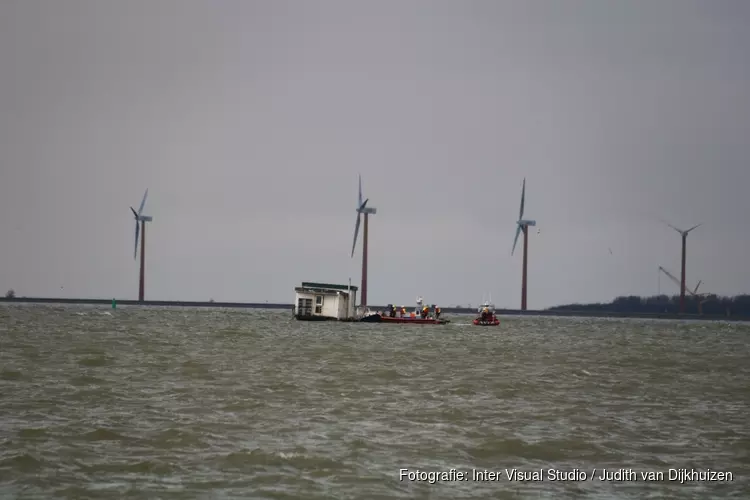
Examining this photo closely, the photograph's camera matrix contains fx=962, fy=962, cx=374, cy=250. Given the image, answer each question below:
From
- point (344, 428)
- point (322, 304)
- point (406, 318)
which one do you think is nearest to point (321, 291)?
point (322, 304)

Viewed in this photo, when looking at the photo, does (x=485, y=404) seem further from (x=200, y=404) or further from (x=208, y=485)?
(x=208, y=485)

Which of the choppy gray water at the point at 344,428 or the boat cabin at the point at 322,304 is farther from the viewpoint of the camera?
the boat cabin at the point at 322,304

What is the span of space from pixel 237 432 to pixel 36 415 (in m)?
6.83

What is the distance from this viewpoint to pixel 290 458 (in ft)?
73.9

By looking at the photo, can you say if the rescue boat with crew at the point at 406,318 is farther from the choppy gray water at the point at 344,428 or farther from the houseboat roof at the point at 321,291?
the choppy gray water at the point at 344,428

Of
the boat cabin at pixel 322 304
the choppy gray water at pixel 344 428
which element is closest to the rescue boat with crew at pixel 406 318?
the boat cabin at pixel 322 304

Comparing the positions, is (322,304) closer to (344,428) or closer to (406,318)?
(406,318)

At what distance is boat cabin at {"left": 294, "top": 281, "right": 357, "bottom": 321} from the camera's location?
12950 centimetres

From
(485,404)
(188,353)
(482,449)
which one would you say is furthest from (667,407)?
(188,353)

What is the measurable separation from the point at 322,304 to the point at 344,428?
4049 inches

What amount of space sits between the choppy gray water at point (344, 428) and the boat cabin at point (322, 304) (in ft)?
250

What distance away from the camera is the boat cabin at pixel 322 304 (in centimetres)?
12950

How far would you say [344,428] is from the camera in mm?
27109

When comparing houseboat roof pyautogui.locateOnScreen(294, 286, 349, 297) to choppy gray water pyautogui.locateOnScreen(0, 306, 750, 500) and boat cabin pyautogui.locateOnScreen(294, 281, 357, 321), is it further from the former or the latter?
choppy gray water pyautogui.locateOnScreen(0, 306, 750, 500)
